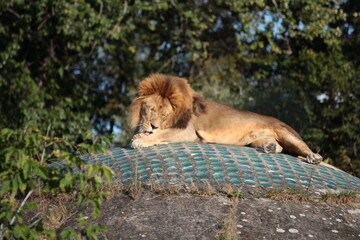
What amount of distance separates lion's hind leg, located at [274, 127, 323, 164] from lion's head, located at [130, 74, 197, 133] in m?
1.07

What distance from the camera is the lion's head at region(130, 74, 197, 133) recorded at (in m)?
6.59

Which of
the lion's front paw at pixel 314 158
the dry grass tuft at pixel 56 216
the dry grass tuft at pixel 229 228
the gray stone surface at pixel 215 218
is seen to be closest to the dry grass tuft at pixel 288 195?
the gray stone surface at pixel 215 218

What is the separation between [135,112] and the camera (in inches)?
268

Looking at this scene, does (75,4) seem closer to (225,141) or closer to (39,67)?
(39,67)

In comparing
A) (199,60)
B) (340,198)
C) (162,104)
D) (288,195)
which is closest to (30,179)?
(288,195)

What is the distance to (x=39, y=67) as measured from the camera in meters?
16.2

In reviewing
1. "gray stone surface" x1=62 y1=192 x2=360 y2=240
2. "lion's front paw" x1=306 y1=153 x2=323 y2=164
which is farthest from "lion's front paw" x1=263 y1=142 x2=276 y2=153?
"gray stone surface" x1=62 y1=192 x2=360 y2=240

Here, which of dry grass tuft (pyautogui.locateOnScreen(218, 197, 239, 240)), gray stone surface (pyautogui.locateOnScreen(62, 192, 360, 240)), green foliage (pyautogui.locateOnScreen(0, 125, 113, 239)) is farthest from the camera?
gray stone surface (pyautogui.locateOnScreen(62, 192, 360, 240))

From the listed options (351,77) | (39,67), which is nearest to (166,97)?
(351,77)

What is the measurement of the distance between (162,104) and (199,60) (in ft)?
33.8

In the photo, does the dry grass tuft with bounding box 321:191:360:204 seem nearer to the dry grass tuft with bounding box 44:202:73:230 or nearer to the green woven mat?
the green woven mat

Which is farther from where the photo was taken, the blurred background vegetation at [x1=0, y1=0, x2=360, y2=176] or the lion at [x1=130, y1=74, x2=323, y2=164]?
the blurred background vegetation at [x1=0, y1=0, x2=360, y2=176]

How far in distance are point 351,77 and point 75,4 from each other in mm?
6466

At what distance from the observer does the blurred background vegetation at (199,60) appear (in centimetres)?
1319
